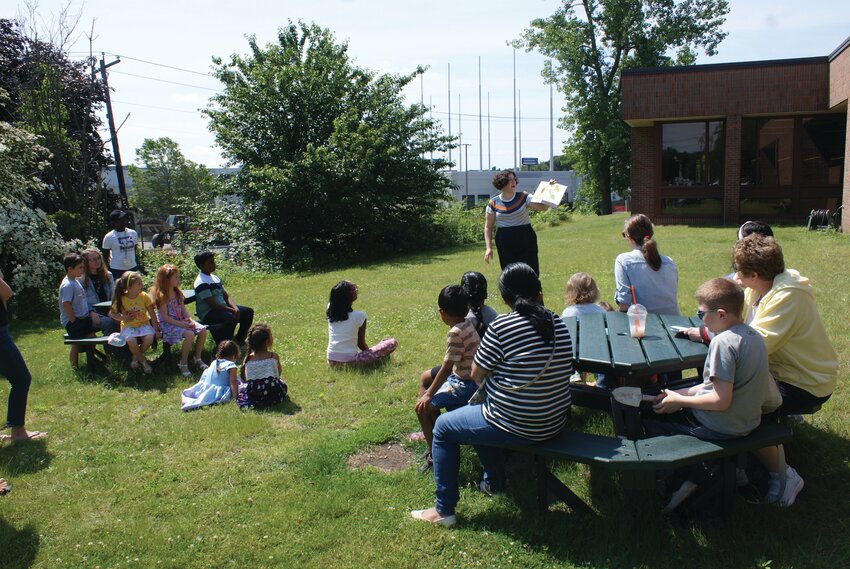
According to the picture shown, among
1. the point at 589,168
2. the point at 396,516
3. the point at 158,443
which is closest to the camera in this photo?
the point at 396,516

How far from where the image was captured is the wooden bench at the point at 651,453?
10.7ft

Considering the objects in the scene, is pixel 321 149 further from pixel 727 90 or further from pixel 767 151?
pixel 767 151

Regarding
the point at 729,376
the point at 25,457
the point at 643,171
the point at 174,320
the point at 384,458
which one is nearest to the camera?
the point at 729,376

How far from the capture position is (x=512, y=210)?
7090mm

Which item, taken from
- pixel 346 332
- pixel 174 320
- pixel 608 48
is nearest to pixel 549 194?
pixel 346 332

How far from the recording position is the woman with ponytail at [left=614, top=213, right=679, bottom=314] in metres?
5.28

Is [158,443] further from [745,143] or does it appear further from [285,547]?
[745,143]

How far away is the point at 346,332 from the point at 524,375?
11.8 ft

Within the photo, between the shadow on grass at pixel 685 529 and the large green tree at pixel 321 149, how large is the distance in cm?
1546

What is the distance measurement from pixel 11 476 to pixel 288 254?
14.5m

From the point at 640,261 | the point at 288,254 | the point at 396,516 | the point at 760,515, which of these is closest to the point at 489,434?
the point at 396,516

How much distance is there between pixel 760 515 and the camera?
347cm

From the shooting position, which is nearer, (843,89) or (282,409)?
(282,409)

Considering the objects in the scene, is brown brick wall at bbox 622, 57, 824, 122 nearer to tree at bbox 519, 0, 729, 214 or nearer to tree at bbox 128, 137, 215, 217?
tree at bbox 519, 0, 729, 214
